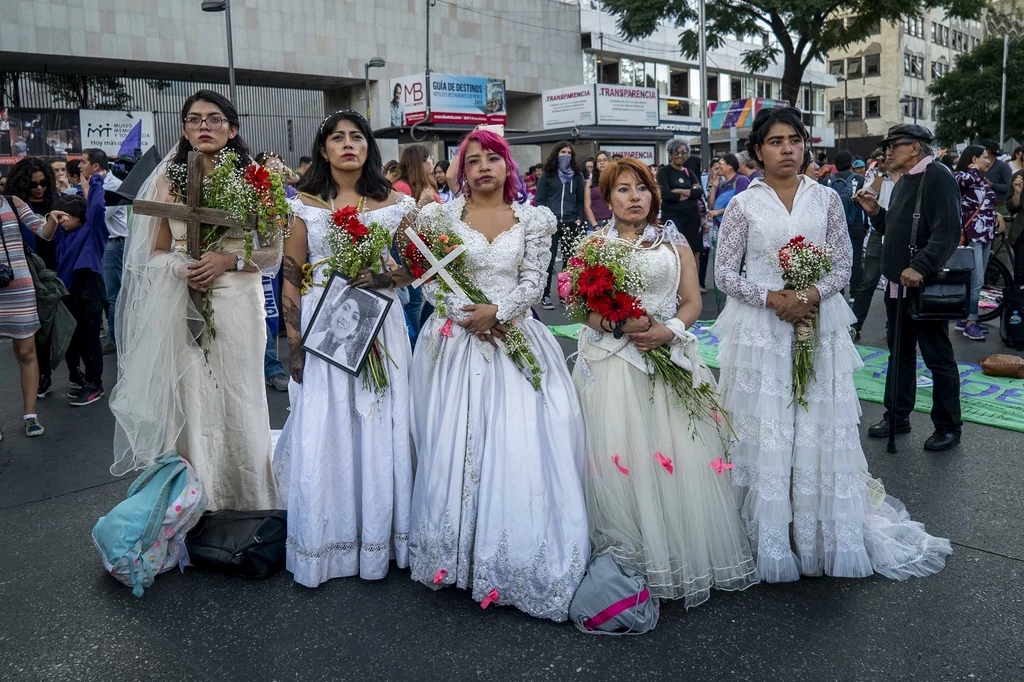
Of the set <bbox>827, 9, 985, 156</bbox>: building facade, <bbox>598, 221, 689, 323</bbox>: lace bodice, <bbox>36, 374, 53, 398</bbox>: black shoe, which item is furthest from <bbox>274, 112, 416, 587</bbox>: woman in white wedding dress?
<bbox>827, 9, 985, 156</bbox>: building facade

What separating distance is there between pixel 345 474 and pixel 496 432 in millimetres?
773

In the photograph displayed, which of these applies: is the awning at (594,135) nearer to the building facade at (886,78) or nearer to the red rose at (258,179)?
the red rose at (258,179)

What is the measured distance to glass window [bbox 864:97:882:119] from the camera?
205 feet

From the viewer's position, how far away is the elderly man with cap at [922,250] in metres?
5.47

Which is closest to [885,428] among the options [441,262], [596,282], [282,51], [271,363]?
[596,282]

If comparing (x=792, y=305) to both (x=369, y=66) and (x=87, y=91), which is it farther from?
(x=87, y=91)

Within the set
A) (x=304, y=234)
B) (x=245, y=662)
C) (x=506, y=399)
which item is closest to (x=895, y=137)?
(x=506, y=399)

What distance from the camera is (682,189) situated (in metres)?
12.0

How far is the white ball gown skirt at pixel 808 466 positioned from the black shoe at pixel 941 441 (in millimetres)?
1726

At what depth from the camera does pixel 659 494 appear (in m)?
3.74

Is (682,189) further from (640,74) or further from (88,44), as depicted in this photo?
(640,74)

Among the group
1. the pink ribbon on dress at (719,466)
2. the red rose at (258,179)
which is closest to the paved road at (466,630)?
the pink ribbon on dress at (719,466)

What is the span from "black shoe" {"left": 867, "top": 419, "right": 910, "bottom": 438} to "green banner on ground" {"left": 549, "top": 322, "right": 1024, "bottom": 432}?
0.64 metres

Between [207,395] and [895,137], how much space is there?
4.65 m
